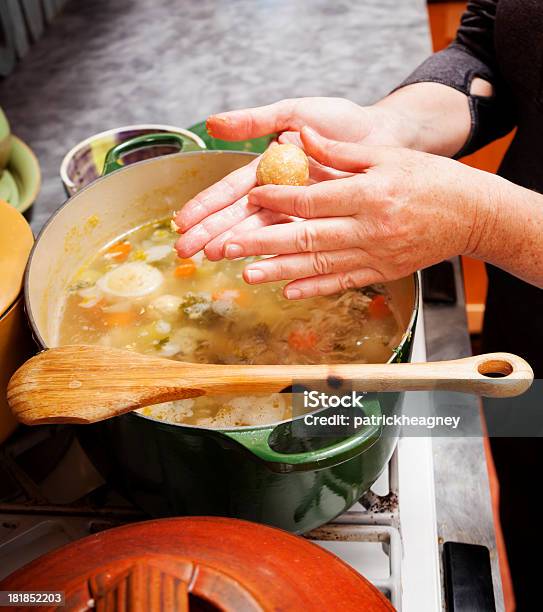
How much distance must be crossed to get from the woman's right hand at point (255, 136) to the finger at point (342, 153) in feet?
0.34

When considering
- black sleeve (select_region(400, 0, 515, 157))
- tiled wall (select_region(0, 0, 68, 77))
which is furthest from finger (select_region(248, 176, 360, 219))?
tiled wall (select_region(0, 0, 68, 77))

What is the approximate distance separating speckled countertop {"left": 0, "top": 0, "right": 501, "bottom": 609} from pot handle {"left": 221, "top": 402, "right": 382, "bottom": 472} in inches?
42.2

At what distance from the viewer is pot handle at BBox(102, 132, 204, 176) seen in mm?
1222

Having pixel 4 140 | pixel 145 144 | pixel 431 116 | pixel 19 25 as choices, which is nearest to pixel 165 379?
pixel 145 144

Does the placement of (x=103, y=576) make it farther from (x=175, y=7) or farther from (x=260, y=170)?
(x=175, y=7)

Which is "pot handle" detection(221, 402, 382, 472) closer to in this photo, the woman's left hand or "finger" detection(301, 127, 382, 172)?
the woman's left hand

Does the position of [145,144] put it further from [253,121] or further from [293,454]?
[293,454]

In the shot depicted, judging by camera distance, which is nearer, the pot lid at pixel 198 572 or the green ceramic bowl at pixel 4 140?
the pot lid at pixel 198 572

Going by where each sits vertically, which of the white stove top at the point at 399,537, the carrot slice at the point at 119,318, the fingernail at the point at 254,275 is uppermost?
the fingernail at the point at 254,275

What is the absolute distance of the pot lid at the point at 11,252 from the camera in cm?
90

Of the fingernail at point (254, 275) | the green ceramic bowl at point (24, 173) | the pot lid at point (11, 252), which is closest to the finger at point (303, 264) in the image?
the fingernail at point (254, 275)

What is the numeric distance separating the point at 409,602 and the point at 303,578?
352 mm

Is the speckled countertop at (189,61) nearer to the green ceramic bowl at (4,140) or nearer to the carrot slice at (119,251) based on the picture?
the green ceramic bowl at (4,140)

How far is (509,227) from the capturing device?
3.30 ft
